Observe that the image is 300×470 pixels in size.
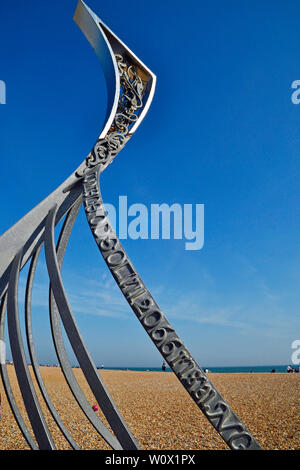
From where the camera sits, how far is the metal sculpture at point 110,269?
4012 millimetres

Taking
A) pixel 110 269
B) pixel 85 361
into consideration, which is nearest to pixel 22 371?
pixel 85 361

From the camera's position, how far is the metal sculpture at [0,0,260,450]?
401 cm

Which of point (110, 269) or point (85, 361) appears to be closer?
point (85, 361)

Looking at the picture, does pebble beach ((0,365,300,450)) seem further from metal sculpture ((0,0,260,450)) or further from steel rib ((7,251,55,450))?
steel rib ((7,251,55,450))

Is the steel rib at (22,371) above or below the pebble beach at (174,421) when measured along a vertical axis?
above

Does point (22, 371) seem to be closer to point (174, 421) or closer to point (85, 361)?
point (85, 361)

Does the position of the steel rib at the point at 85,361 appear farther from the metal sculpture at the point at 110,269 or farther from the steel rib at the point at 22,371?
the steel rib at the point at 22,371

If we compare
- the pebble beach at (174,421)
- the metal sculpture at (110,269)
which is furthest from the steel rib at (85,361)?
the pebble beach at (174,421)

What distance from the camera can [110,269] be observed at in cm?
477

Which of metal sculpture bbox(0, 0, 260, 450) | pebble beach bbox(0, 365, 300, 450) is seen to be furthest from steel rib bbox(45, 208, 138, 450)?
pebble beach bbox(0, 365, 300, 450)

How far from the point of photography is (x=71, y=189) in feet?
19.8

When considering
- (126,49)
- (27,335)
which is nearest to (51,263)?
(27,335)
